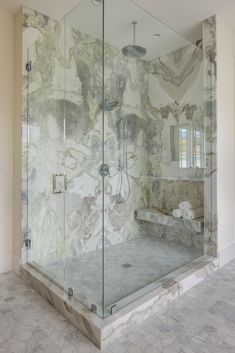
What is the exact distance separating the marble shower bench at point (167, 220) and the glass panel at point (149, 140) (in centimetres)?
1

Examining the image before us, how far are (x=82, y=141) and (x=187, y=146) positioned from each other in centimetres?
151

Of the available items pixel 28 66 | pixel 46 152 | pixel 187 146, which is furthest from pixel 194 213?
pixel 28 66

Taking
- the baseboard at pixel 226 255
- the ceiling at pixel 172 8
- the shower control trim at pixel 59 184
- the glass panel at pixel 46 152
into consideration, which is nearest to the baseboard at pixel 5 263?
the glass panel at pixel 46 152

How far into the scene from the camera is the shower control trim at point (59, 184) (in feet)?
→ 9.39

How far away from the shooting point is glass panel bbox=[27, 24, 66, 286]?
2717mm

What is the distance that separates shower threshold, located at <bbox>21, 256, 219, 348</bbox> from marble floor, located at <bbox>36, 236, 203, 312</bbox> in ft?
0.31

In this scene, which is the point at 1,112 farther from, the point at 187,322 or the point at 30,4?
the point at 187,322

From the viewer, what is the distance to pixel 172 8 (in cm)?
262

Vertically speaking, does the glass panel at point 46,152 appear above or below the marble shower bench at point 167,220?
above

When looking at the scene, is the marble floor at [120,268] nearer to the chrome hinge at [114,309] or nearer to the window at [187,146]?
the chrome hinge at [114,309]

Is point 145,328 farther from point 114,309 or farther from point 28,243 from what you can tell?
point 28,243

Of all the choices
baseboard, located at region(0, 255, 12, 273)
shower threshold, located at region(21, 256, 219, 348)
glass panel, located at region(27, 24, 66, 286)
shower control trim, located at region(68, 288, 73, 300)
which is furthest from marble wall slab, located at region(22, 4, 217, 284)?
shower control trim, located at region(68, 288, 73, 300)

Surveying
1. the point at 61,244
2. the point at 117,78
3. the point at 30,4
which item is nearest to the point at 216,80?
the point at 117,78

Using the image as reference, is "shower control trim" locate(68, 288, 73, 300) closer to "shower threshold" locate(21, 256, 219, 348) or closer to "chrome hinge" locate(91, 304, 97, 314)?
"shower threshold" locate(21, 256, 219, 348)
